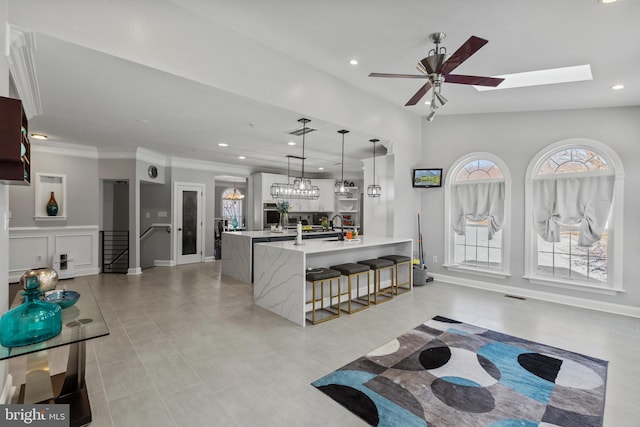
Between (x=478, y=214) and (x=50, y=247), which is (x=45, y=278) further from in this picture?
(x=478, y=214)

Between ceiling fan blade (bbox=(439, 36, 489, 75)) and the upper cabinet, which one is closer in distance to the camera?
the upper cabinet

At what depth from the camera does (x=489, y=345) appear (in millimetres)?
3131

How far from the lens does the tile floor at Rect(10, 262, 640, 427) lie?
6.91 feet

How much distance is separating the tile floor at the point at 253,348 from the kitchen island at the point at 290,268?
178 millimetres

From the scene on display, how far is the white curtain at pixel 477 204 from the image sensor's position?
5301 millimetres

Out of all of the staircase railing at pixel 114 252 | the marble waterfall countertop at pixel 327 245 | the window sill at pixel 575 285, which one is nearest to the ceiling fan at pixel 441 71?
the marble waterfall countertop at pixel 327 245

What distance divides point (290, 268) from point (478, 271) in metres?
3.72

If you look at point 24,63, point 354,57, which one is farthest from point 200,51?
point 354,57

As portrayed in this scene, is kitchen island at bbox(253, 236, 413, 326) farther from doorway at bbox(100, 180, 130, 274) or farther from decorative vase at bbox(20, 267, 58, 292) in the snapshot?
doorway at bbox(100, 180, 130, 274)

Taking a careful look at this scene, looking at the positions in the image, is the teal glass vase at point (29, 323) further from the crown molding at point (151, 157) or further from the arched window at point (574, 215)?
the arched window at point (574, 215)

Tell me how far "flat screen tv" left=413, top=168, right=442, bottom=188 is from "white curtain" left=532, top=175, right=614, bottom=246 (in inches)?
60.9

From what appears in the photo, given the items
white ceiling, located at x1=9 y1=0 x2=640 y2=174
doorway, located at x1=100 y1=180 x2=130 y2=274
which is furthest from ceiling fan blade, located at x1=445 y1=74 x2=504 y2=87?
doorway, located at x1=100 y1=180 x2=130 y2=274

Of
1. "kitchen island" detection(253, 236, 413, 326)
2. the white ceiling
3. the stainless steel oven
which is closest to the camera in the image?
the white ceiling

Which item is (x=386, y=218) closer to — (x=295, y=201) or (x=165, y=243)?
(x=295, y=201)
